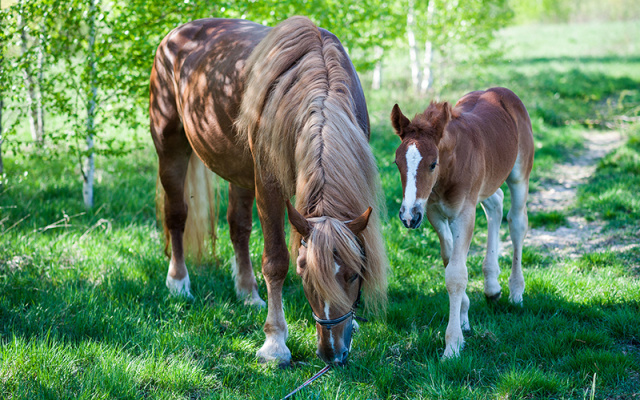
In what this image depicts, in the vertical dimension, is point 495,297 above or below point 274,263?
below

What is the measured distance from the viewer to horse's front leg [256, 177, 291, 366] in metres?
3.28

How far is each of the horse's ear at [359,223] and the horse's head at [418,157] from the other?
317 mm

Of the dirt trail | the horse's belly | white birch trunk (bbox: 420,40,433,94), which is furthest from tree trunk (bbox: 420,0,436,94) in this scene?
the horse's belly

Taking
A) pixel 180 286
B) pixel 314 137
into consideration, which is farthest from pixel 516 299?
pixel 180 286

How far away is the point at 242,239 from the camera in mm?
4395

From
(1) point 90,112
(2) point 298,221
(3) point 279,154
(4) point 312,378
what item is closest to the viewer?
(2) point 298,221

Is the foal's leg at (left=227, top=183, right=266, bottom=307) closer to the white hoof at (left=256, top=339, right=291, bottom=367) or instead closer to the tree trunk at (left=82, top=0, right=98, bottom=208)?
the white hoof at (left=256, top=339, right=291, bottom=367)

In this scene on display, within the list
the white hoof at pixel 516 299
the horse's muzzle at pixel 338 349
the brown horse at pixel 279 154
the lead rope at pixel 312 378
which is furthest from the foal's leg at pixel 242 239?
the white hoof at pixel 516 299

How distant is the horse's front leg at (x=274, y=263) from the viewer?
328 centimetres

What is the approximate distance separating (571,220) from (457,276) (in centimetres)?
320

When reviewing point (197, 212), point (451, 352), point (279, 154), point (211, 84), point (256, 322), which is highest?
point (211, 84)

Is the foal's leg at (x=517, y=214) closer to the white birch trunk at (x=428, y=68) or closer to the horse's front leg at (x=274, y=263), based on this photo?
the horse's front leg at (x=274, y=263)

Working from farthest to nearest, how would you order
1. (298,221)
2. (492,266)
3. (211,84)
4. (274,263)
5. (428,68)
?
(428,68), (211,84), (492,266), (274,263), (298,221)

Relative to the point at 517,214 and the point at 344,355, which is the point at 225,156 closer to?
the point at 344,355
